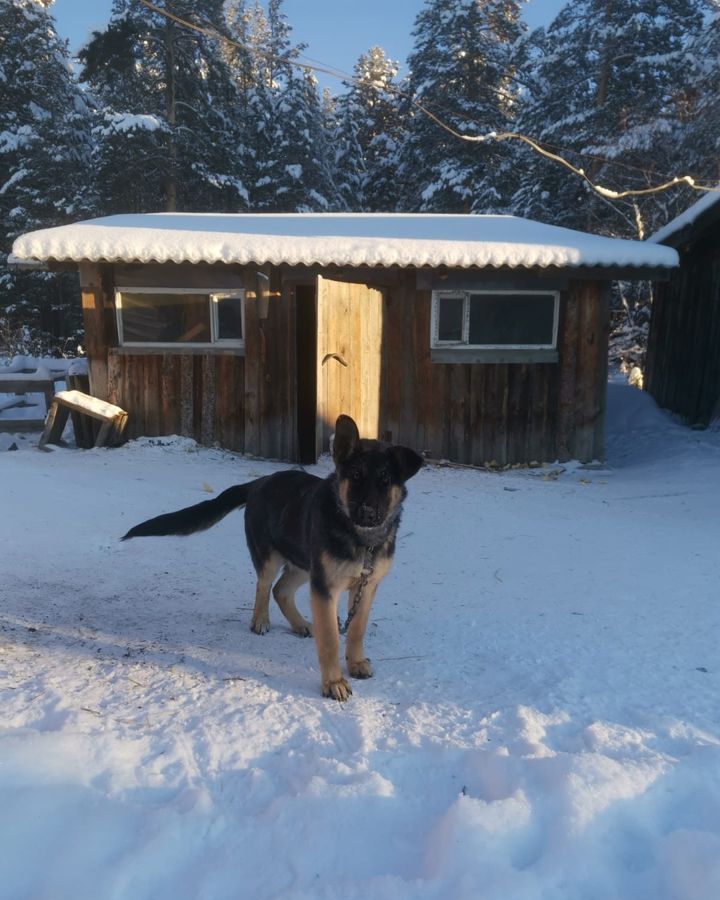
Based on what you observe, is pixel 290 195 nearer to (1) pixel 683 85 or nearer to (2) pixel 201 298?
(1) pixel 683 85

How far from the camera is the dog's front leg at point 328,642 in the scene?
2.89 metres

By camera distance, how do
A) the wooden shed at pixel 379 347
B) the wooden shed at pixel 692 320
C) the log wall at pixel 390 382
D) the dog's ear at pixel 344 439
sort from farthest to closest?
the wooden shed at pixel 692 320 → the log wall at pixel 390 382 → the wooden shed at pixel 379 347 → the dog's ear at pixel 344 439

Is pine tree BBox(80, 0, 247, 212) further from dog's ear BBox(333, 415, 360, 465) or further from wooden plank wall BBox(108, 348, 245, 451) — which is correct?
dog's ear BBox(333, 415, 360, 465)

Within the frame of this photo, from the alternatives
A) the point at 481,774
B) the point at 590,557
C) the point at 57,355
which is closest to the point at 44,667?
the point at 481,774

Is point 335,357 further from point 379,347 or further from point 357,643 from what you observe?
point 357,643

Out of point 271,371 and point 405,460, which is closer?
point 405,460

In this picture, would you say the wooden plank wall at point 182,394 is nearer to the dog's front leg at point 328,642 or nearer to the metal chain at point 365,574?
the metal chain at point 365,574

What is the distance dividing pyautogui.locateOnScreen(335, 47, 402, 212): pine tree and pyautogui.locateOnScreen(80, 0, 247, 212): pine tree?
24.5 feet

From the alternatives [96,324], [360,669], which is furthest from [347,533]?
[96,324]

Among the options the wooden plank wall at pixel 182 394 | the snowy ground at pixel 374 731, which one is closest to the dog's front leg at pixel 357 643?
the snowy ground at pixel 374 731

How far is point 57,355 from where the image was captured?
23.9 m

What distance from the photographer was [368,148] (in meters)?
32.8

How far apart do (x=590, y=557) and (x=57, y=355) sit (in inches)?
918

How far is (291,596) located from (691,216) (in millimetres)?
11021
